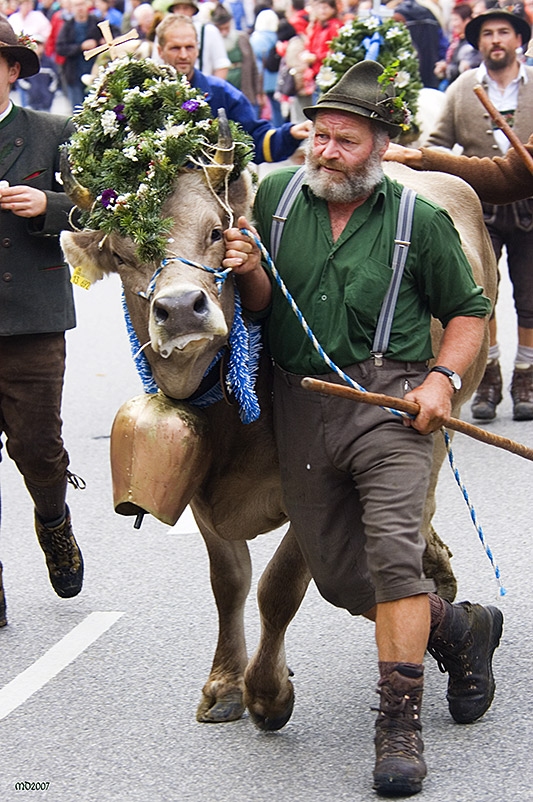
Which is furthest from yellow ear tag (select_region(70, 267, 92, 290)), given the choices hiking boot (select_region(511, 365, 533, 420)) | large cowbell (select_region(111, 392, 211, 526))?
hiking boot (select_region(511, 365, 533, 420))

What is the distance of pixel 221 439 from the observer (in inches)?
171

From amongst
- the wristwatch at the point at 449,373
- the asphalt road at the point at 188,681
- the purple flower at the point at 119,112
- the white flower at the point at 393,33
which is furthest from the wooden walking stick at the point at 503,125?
the white flower at the point at 393,33

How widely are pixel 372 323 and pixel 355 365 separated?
0.44ft

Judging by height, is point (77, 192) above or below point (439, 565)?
above

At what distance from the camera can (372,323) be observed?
4.02m

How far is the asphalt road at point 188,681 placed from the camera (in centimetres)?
412

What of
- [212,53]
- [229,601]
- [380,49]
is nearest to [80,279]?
[229,601]

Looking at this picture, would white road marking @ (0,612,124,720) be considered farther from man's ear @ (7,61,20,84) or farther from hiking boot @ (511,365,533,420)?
hiking boot @ (511,365,533,420)

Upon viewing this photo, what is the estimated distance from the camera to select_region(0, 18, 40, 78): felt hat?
17.1 ft

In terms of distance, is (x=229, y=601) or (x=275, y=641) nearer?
(x=275, y=641)

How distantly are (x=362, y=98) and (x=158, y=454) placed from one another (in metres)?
1.22

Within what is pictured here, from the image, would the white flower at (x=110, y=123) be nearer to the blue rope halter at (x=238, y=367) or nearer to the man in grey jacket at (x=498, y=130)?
the blue rope halter at (x=238, y=367)

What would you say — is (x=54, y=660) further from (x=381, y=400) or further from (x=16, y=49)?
(x=16, y=49)

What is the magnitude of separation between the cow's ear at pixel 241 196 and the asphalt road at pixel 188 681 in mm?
1690
